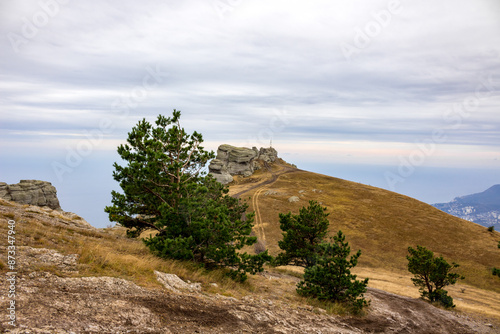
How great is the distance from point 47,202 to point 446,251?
239ft

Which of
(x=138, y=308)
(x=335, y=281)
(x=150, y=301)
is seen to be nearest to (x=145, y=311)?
(x=138, y=308)

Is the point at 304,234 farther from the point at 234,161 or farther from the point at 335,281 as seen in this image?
the point at 234,161

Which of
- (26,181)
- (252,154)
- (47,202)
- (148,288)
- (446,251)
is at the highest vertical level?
(252,154)

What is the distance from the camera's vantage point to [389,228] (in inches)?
2093

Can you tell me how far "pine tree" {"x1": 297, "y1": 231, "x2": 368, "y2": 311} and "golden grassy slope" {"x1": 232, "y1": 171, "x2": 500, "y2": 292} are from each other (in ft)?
94.5

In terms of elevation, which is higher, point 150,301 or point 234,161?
point 234,161

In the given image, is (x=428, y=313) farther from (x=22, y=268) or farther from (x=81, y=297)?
(x=22, y=268)

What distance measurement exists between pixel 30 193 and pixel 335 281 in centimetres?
5266

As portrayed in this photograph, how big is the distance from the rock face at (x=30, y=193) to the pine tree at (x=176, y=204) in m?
39.9

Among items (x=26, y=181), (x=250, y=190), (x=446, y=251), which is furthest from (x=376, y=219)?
(x=26, y=181)

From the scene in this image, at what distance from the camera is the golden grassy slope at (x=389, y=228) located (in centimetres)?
4188

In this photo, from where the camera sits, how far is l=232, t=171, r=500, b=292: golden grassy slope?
4188 cm

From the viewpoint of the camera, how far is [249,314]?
1027 cm

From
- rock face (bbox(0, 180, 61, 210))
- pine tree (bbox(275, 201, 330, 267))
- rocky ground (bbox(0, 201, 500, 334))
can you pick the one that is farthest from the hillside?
rock face (bbox(0, 180, 61, 210))
